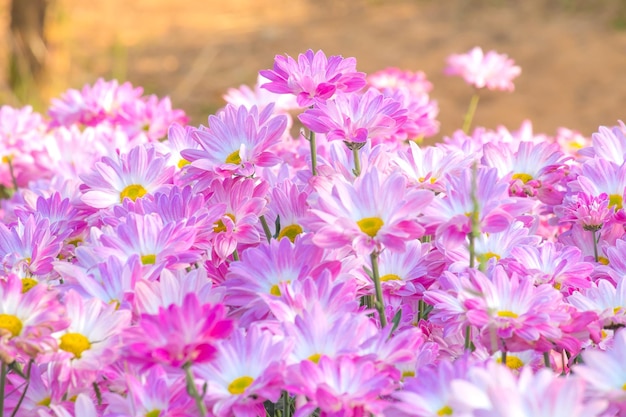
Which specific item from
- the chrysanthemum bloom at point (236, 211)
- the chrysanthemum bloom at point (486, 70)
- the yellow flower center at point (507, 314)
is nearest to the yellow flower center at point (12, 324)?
the chrysanthemum bloom at point (236, 211)

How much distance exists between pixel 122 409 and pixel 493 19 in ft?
17.5

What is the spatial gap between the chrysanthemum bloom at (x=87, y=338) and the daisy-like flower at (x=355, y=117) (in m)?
0.31

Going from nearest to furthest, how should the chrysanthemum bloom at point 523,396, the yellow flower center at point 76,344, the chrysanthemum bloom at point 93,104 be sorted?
the chrysanthemum bloom at point 523,396
the yellow flower center at point 76,344
the chrysanthemum bloom at point 93,104

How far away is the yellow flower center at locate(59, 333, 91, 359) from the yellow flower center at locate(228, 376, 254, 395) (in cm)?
16

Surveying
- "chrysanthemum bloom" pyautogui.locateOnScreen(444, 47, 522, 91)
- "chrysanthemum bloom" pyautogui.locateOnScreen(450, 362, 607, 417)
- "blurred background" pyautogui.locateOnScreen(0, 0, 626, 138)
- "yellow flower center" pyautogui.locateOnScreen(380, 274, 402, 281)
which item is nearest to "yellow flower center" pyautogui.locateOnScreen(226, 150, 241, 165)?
"yellow flower center" pyautogui.locateOnScreen(380, 274, 402, 281)

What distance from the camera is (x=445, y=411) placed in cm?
73

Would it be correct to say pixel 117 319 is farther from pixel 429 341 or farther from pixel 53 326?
pixel 429 341

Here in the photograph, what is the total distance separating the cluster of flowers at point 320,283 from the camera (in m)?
0.74

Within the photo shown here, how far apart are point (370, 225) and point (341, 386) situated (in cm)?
19

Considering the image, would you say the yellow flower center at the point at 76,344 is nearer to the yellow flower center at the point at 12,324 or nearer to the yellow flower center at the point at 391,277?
the yellow flower center at the point at 12,324

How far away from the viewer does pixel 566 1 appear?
5824 mm

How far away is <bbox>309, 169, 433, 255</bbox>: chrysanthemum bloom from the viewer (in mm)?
845

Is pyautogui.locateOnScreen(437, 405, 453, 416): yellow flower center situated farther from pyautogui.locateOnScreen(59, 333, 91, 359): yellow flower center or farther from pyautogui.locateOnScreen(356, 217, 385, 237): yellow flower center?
pyautogui.locateOnScreen(59, 333, 91, 359): yellow flower center

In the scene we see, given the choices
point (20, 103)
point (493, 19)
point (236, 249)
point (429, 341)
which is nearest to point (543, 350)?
point (429, 341)
